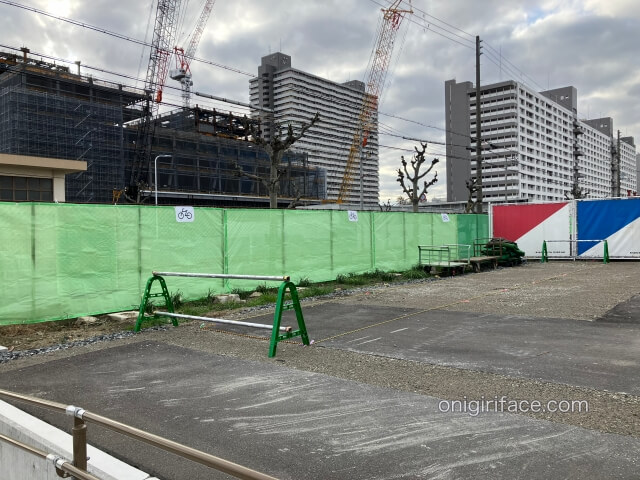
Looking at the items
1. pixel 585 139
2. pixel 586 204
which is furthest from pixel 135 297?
pixel 585 139

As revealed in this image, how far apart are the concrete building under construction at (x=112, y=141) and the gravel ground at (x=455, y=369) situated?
2545 centimetres

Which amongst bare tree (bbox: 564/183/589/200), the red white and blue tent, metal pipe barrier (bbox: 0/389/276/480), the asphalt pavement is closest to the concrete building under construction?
the red white and blue tent

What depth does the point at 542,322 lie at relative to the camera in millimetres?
8531

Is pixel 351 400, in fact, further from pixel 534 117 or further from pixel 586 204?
pixel 534 117

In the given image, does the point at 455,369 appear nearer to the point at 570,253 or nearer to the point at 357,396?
the point at 357,396

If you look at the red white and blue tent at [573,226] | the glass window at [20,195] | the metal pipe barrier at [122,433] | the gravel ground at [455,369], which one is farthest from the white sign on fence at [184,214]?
the red white and blue tent at [573,226]

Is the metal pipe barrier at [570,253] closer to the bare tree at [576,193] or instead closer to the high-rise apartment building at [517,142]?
the bare tree at [576,193]

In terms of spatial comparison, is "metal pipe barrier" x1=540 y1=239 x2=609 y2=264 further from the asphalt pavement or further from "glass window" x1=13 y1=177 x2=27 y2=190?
"glass window" x1=13 y1=177 x2=27 y2=190

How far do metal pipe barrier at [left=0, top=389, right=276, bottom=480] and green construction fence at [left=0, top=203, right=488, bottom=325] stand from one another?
18.2ft

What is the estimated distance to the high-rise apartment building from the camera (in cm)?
15588

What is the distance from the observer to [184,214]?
36.2 ft

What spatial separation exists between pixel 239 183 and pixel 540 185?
411 feet

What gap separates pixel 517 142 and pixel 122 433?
170934mm

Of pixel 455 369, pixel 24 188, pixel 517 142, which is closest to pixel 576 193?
pixel 517 142
